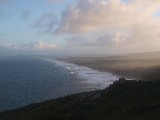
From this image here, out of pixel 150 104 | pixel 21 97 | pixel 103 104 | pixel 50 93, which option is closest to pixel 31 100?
pixel 21 97

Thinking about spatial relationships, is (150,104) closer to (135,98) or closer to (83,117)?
(135,98)

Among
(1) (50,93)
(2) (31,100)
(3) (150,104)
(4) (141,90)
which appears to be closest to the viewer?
(3) (150,104)

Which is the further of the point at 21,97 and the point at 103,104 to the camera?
the point at 21,97

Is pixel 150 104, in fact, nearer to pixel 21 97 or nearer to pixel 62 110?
pixel 62 110

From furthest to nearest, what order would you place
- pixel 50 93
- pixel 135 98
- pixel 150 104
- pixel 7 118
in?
1. pixel 50 93
2. pixel 7 118
3. pixel 135 98
4. pixel 150 104

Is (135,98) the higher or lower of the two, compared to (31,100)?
higher

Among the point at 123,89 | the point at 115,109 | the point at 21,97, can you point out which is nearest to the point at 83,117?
the point at 115,109
